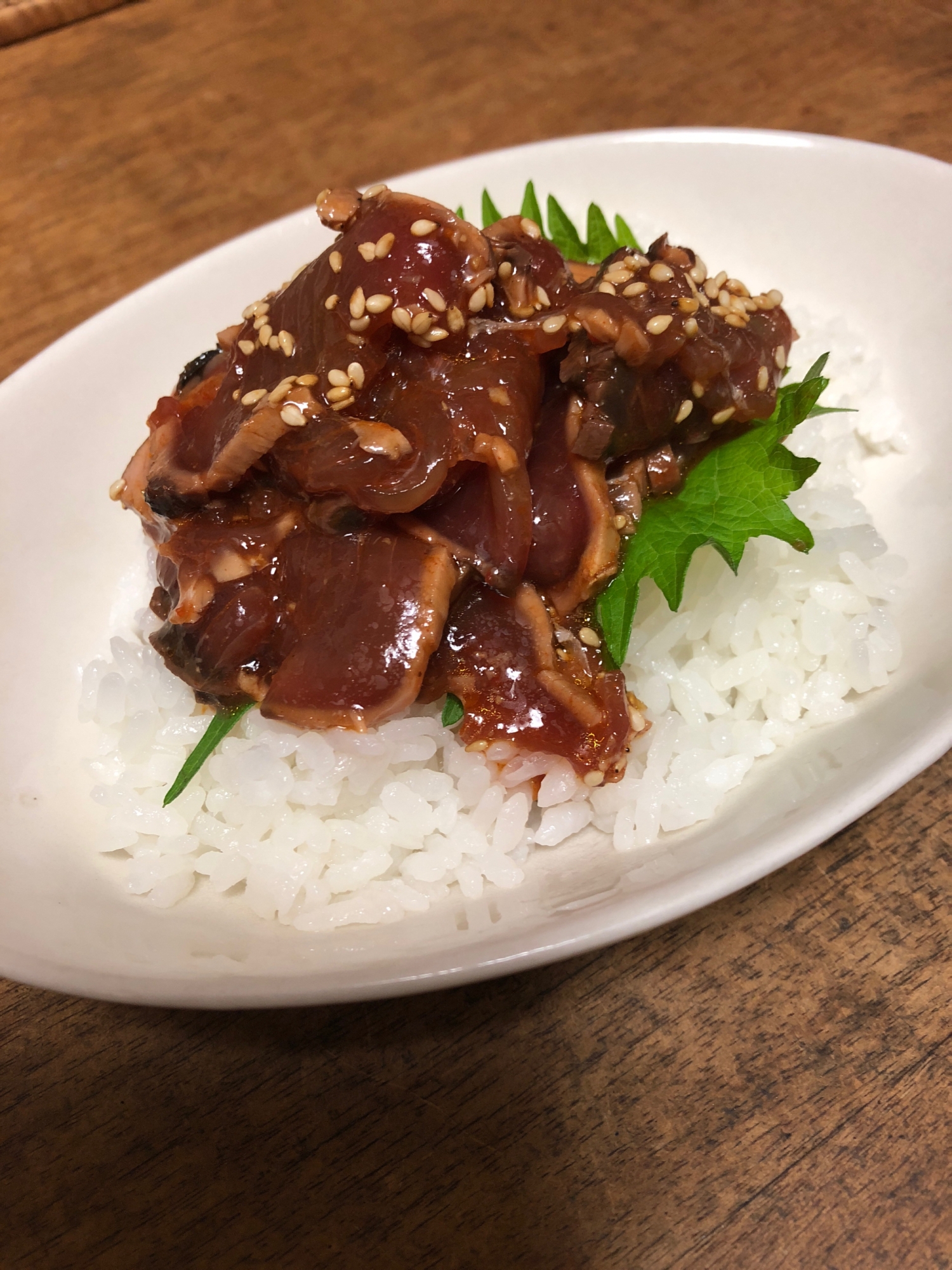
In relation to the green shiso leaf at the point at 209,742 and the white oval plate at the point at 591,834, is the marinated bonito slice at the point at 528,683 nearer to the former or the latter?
the white oval plate at the point at 591,834

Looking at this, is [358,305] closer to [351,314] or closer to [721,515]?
[351,314]

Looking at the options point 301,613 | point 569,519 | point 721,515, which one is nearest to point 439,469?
point 569,519

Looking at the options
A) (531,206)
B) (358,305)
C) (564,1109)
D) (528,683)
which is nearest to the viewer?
(564,1109)

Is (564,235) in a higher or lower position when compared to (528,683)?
higher

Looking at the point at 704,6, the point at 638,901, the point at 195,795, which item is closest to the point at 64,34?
the point at 704,6

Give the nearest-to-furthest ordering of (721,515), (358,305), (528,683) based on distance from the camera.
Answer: (358,305)
(528,683)
(721,515)

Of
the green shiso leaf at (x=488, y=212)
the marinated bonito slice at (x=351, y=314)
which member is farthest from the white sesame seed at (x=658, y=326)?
the green shiso leaf at (x=488, y=212)

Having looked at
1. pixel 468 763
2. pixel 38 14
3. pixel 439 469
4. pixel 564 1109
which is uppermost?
pixel 38 14

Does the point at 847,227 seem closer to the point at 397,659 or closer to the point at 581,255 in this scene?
the point at 581,255
